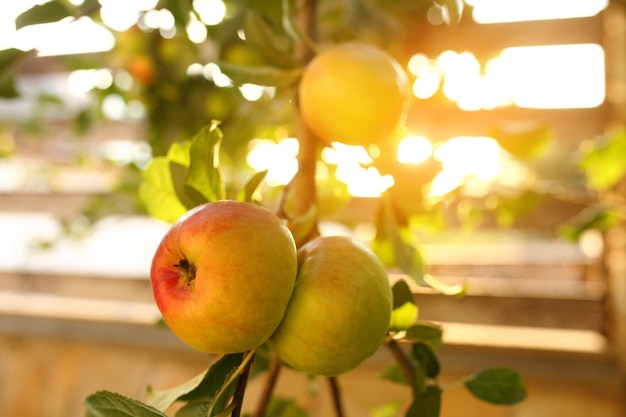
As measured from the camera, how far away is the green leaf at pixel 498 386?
469 millimetres

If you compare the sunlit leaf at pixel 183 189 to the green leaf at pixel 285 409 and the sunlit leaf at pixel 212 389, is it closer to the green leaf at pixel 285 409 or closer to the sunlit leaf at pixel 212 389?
the sunlit leaf at pixel 212 389

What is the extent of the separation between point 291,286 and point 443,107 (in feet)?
3.13

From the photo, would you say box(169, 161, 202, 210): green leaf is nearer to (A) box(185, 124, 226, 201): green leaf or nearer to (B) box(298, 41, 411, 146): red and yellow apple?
(A) box(185, 124, 226, 201): green leaf

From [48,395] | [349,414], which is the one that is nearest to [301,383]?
[349,414]

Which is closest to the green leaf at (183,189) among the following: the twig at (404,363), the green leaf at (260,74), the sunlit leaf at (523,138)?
the green leaf at (260,74)

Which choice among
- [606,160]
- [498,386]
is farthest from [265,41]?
[606,160]

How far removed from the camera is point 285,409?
0.64 m

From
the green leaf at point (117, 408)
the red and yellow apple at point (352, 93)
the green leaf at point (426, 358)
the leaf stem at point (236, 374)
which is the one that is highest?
the red and yellow apple at point (352, 93)

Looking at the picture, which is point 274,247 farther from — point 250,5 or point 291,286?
point 250,5

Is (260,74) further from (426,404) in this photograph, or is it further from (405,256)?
(426,404)

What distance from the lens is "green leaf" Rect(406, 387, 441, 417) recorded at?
414 mm

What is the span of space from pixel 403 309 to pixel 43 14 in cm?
44

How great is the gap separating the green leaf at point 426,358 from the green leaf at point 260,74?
262mm

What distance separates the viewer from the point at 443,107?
3.88ft
